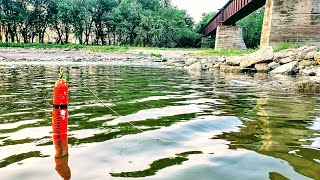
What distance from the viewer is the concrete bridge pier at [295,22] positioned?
72.3 feet

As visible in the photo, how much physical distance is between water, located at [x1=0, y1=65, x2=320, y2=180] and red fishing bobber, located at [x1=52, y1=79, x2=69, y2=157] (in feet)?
0.36

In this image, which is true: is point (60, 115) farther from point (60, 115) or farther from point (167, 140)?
point (167, 140)

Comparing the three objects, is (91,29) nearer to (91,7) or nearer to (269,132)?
(91,7)

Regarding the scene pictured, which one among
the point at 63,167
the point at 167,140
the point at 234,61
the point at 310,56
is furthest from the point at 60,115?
the point at 234,61

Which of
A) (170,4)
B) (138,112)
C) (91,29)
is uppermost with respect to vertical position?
(170,4)

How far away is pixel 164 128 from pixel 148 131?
24 cm

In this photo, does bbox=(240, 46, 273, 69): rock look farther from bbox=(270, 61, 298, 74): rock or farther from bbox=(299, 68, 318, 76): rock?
bbox=(299, 68, 318, 76): rock

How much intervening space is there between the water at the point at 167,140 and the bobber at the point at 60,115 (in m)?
0.11

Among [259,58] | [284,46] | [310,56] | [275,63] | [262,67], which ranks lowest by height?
[262,67]

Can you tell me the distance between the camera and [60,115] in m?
2.85

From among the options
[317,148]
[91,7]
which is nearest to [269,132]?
[317,148]

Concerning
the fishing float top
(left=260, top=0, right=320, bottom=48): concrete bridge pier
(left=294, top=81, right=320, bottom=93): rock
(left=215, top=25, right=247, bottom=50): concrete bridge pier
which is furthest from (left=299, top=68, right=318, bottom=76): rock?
(left=215, top=25, right=247, bottom=50): concrete bridge pier

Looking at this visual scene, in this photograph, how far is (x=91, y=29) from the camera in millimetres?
65062

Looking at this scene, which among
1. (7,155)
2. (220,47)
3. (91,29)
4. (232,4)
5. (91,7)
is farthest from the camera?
(91,29)
